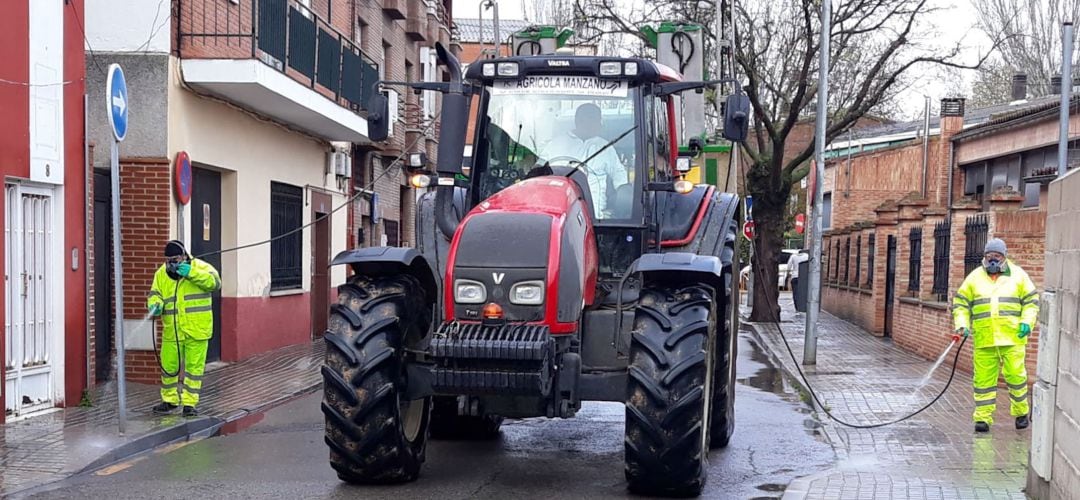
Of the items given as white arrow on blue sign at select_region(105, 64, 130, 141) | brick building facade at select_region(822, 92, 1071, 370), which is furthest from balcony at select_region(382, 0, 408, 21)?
white arrow on blue sign at select_region(105, 64, 130, 141)

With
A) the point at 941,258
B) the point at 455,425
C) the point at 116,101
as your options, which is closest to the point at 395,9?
the point at 941,258

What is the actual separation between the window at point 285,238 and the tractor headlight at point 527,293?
37.2ft

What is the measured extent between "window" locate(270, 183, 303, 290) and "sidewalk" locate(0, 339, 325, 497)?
3.42 m

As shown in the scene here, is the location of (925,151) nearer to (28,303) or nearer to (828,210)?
(828,210)

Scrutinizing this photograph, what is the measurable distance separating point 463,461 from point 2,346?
411cm

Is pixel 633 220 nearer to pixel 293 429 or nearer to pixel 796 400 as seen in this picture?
pixel 293 429

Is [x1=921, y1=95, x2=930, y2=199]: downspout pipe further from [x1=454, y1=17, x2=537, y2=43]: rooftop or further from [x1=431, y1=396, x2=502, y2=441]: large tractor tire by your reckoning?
[x1=454, y1=17, x2=537, y2=43]: rooftop

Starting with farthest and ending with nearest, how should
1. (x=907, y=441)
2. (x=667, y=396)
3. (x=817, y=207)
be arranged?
(x=817, y=207)
(x=907, y=441)
(x=667, y=396)

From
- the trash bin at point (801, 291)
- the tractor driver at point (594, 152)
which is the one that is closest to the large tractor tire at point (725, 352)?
the tractor driver at point (594, 152)

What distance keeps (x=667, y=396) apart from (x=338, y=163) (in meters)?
15.4

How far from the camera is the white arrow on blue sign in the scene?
376 inches

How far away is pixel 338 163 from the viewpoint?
2166 cm

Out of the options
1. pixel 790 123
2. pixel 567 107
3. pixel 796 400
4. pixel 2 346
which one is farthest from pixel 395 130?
pixel 567 107

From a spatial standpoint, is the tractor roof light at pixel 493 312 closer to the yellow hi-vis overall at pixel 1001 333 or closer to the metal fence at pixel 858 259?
the yellow hi-vis overall at pixel 1001 333
